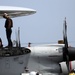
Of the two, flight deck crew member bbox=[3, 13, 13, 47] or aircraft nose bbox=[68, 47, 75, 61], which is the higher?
flight deck crew member bbox=[3, 13, 13, 47]

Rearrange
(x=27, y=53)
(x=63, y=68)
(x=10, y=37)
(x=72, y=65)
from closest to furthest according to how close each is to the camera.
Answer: (x=10, y=37)
(x=27, y=53)
(x=63, y=68)
(x=72, y=65)

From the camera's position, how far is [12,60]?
22.1 m

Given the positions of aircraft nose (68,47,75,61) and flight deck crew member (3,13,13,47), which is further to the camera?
aircraft nose (68,47,75,61)

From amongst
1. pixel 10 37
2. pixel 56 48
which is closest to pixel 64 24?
pixel 56 48

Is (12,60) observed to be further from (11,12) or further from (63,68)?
(63,68)

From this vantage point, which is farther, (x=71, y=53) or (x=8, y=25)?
(x=71, y=53)

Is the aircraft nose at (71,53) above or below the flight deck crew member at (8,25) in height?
below

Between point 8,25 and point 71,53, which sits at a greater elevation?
point 8,25

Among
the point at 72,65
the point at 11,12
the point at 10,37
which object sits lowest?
the point at 72,65

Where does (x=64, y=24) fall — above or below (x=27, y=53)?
above

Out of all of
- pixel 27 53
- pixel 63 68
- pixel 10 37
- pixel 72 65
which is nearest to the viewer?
pixel 10 37

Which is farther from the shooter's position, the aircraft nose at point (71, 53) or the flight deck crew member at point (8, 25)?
the aircraft nose at point (71, 53)

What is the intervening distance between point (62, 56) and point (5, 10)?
26.1 feet

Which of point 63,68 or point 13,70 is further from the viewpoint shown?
point 63,68
